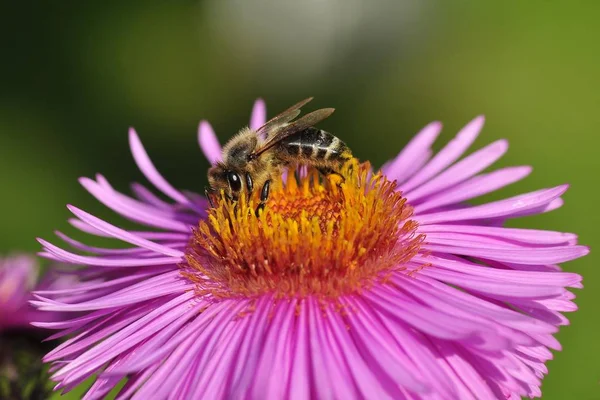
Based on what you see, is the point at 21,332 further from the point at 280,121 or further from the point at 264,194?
the point at 280,121

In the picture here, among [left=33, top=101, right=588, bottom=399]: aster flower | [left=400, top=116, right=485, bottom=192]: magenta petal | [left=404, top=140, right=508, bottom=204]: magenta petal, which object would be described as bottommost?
[left=33, top=101, right=588, bottom=399]: aster flower

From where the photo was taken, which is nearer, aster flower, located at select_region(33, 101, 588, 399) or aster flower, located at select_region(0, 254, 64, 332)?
aster flower, located at select_region(33, 101, 588, 399)

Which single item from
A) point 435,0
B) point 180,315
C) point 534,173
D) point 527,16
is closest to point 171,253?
point 180,315

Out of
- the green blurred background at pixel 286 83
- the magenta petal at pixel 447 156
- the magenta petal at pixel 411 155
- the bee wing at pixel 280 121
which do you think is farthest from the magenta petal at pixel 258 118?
the green blurred background at pixel 286 83

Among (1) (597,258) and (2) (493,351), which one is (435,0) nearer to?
(1) (597,258)

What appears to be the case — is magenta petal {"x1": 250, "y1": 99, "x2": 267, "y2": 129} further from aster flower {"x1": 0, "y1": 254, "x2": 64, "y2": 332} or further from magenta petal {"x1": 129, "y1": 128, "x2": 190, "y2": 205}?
aster flower {"x1": 0, "y1": 254, "x2": 64, "y2": 332}

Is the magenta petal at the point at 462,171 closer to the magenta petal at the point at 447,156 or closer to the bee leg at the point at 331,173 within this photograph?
the magenta petal at the point at 447,156

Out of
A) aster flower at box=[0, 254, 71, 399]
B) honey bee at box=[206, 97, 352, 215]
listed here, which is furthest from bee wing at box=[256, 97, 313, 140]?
aster flower at box=[0, 254, 71, 399]
